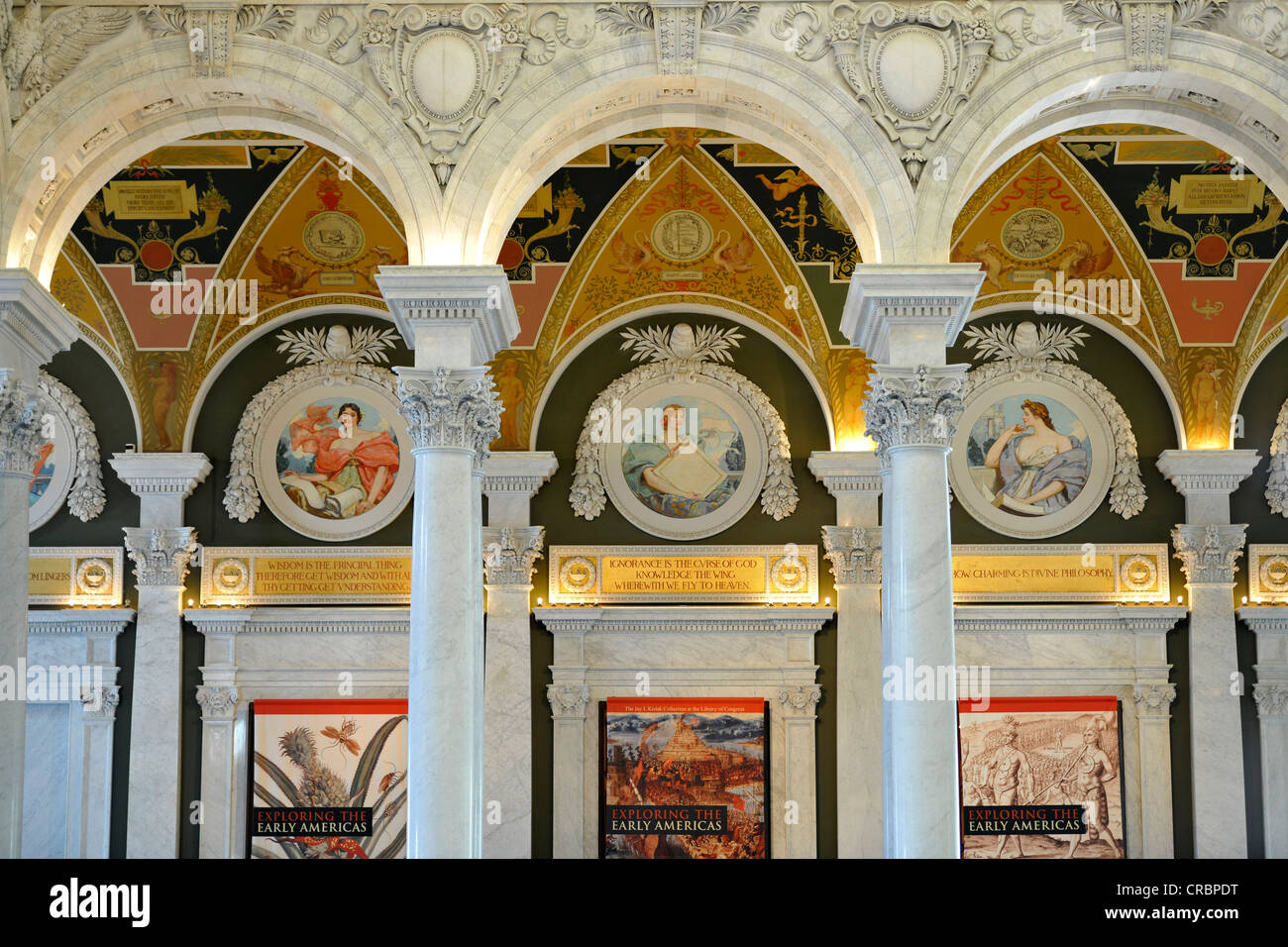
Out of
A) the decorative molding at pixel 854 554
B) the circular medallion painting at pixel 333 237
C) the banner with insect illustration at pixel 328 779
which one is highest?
the circular medallion painting at pixel 333 237

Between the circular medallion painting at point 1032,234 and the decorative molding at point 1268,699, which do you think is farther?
the circular medallion painting at point 1032,234

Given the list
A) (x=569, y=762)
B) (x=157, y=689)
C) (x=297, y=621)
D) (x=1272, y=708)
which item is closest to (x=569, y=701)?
(x=569, y=762)

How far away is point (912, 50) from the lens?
39.7ft

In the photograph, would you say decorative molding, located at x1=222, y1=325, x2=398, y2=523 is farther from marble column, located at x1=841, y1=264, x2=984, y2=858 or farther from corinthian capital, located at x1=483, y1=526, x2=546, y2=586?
marble column, located at x1=841, y1=264, x2=984, y2=858

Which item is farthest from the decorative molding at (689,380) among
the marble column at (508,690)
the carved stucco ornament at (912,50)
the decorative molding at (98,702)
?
the carved stucco ornament at (912,50)

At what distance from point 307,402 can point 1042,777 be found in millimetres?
9624

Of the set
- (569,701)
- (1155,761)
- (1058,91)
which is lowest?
(1155,761)

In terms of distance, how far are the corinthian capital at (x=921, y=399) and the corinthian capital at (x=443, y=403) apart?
10.3ft

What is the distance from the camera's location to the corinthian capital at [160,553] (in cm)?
1744

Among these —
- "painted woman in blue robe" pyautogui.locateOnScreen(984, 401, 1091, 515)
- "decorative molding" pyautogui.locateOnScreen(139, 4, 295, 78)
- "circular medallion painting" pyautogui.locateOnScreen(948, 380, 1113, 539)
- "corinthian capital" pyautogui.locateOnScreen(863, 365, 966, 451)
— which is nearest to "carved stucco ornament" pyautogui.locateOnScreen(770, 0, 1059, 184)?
"corinthian capital" pyautogui.locateOnScreen(863, 365, 966, 451)

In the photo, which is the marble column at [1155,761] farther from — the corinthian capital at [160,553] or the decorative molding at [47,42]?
the decorative molding at [47,42]

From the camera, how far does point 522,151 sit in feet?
39.7

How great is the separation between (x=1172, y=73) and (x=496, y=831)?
10464 mm

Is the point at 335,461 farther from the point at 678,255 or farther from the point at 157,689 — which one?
the point at 678,255
